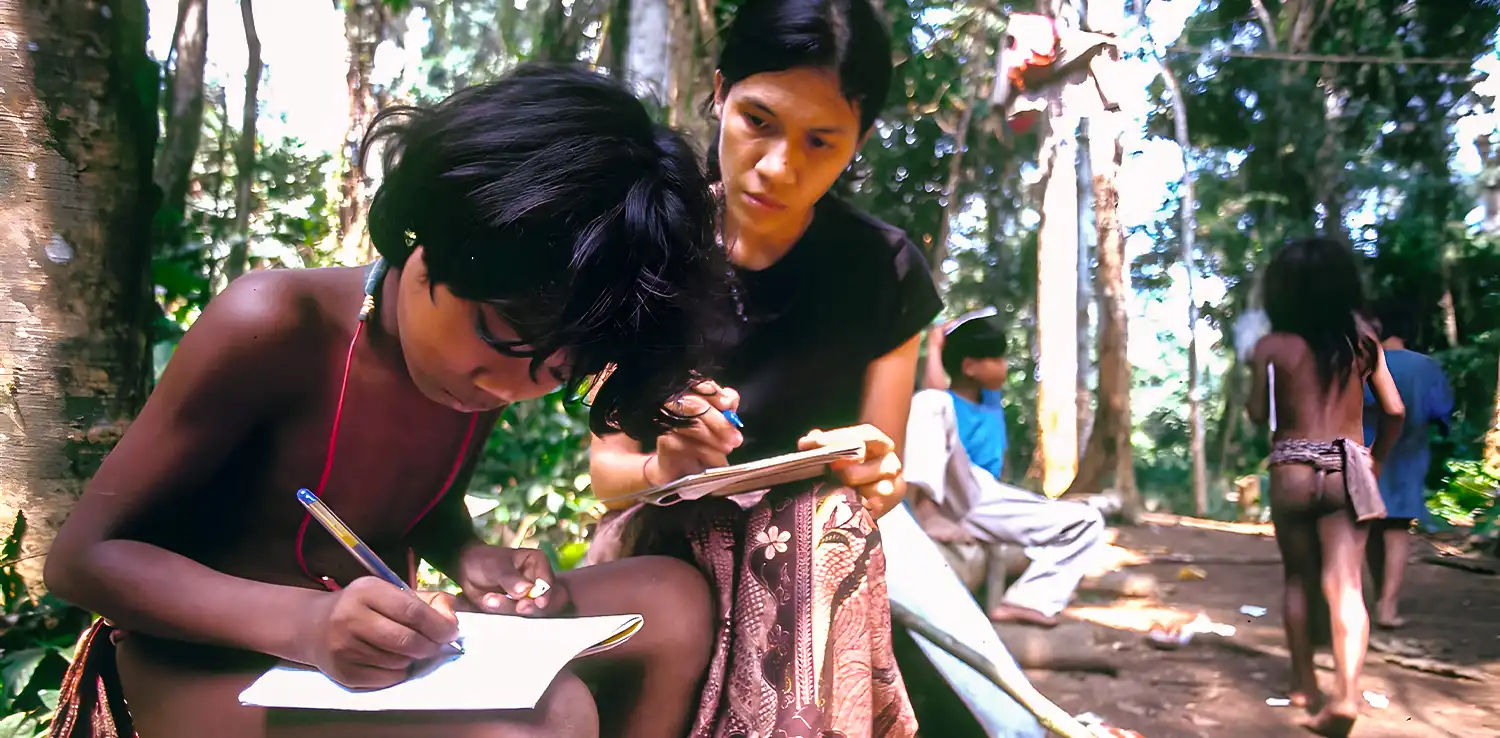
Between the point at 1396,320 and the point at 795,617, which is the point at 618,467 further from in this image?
the point at 1396,320

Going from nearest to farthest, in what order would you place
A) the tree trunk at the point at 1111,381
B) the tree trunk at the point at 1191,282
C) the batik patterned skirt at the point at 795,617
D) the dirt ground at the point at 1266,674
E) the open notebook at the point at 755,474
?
the open notebook at the point at 755,474, the batik patterned skirt at the point at 795,617, the dirt ground at the point at 1266,674, the tree trunk at the point at 1191,282, the tree trunk at the point at 1111,381

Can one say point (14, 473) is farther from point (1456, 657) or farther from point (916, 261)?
point (1456, 657)

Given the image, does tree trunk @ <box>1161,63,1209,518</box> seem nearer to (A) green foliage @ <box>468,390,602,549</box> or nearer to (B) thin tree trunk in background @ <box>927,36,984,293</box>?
(B) thin tree trunk in background @ <box>927,36,984,293</box>


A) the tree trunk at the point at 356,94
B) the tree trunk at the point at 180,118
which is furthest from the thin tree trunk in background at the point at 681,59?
the tree trunk at the point at 180,118

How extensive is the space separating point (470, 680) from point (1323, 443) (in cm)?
200

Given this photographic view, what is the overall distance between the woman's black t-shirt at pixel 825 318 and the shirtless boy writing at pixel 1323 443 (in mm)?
1189

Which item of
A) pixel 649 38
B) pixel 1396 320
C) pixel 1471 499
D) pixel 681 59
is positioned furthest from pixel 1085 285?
pixel 649 38

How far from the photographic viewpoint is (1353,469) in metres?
1.96

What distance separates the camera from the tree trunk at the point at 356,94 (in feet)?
6.31

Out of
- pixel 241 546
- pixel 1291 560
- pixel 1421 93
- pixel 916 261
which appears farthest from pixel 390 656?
pixel 1421 93

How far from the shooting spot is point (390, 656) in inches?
27.1

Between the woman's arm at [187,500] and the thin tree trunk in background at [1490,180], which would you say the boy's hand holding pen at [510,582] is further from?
the thin tree trunk in background at [1490,180]

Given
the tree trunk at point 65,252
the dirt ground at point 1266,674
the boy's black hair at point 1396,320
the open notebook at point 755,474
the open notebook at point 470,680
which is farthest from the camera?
the boy's black hair at point 1396,320

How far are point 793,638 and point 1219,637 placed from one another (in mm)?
1977
